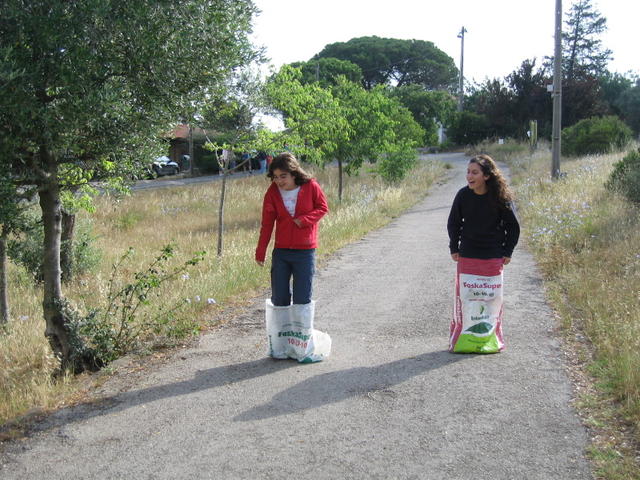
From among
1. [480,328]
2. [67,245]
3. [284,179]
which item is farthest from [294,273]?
[67,245]

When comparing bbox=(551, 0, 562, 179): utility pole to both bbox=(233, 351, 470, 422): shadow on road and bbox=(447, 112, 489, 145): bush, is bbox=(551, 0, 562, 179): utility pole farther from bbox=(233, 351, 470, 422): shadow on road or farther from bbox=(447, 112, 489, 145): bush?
bbox=(447, 112, 489, 145): bush

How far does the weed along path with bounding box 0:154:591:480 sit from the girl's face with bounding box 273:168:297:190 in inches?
57.8

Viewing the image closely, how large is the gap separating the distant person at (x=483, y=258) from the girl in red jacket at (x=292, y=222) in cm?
123

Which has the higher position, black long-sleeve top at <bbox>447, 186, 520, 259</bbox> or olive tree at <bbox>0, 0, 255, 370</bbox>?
olive tree at <bbox>0, 0, 255, 370</bbox>

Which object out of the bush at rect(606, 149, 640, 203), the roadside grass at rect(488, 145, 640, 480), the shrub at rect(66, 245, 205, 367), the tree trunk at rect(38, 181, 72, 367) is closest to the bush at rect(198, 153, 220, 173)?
the roadside grass at rect(488, 145, 640, 480)

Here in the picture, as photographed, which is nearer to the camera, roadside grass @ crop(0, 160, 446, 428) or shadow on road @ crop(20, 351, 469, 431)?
shadow on road @ crop(20, 351, 469, 431)

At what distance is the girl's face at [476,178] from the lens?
5480 millimetres

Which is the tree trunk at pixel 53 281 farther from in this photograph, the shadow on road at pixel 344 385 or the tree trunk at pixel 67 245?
the tree trunk at pixel 67 245

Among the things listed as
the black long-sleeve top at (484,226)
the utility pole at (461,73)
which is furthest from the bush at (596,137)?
the utility pole at (461,73)

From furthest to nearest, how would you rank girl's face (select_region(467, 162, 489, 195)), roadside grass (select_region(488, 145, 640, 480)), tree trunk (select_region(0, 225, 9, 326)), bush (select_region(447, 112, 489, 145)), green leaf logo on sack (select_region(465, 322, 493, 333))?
bush (select_region(447, 112, 489, 145))
tree trunk (select_region(0, 225, 9, 326))
green leaf logo on sack (select_region(465, 322, 493, 333))
girl's face (select_region(467, 162, 489, 195))
roadside grass (select_region(488, 145, 640, 480))

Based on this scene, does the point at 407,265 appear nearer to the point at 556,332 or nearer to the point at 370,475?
the point at 556,332

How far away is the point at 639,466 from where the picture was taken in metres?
3.52

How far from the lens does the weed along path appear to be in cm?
371

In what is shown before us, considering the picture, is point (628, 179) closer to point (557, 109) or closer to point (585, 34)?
point (557, 109)
